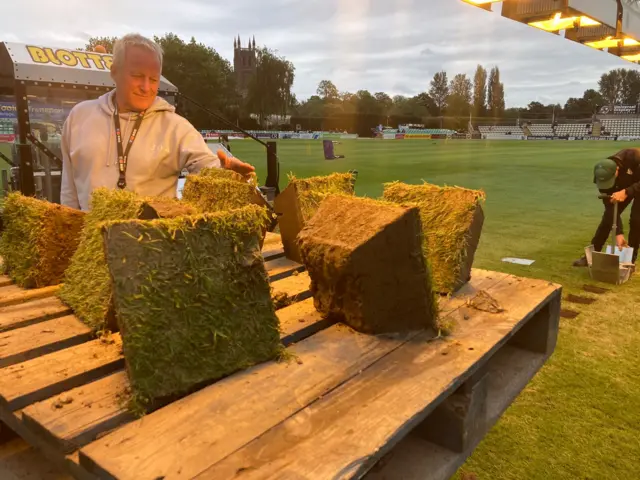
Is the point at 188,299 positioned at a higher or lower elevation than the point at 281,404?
higher

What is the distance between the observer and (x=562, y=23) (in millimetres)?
8828

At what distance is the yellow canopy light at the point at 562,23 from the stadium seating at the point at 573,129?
57711 millimetres

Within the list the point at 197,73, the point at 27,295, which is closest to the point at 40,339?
the point at 27,295

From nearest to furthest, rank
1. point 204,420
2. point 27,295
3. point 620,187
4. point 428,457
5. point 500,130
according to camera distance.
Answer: point 204,420, point 428,457, point 27,295, point 620,187, point 500,130

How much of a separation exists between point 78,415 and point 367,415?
2.65ft

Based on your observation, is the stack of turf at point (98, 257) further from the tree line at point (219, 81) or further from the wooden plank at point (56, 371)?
the tree line at point (219, 81)

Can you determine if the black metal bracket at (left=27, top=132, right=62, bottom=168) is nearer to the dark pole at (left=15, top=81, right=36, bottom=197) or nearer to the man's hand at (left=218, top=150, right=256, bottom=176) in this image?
the dark pole at (left=15, top=81, right=36, bottom=197)

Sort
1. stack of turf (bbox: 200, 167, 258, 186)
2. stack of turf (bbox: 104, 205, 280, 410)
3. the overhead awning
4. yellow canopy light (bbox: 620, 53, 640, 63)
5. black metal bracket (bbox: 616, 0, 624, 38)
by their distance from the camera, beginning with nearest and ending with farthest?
stack of turf (bbox: 104, 205, 280, 410)
stack of turf (bbox: 200, 167, 258, 186)
the overhead awning
black metal bracket (bbox: 616, 0, 624, 38)
yellow canopy light (bbox: 620, 53, 640, 63)

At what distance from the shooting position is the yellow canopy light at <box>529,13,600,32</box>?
849 cm

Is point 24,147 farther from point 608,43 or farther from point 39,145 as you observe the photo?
point 608,43

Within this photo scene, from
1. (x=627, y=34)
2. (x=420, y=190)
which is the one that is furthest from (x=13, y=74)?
(x=627, y=34)

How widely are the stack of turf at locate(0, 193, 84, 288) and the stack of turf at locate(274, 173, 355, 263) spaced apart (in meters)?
1.12

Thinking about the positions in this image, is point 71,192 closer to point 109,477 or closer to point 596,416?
point 109,477

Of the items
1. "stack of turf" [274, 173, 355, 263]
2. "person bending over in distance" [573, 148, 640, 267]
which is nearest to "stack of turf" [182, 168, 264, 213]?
"stack of turf" [274, 173, 355, 263]
